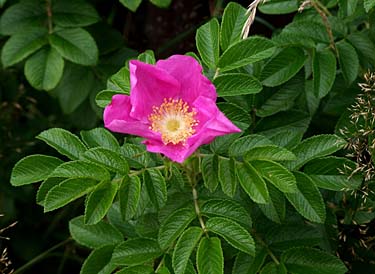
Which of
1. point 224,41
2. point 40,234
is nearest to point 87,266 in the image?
point 224,41

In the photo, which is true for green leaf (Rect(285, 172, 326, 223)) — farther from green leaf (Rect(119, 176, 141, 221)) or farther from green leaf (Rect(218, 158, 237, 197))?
green leaf (Rect(119, 176, 141, 221))

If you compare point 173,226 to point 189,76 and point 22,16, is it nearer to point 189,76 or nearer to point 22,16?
point 189,76

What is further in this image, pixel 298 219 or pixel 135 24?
pixel 135 24

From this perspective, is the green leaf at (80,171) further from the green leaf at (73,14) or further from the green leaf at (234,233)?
the green leaf at (73,14)

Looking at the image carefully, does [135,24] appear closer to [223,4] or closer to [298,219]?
[223,4]

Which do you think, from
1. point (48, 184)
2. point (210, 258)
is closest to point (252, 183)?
point (210, 258)

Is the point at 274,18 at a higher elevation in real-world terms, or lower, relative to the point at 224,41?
lower

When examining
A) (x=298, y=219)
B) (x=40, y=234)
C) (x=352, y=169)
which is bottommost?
(x=40, y=234)
